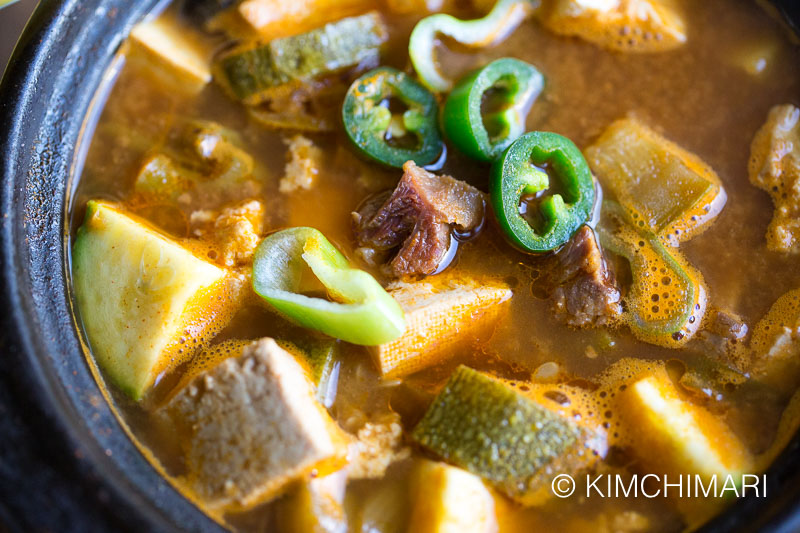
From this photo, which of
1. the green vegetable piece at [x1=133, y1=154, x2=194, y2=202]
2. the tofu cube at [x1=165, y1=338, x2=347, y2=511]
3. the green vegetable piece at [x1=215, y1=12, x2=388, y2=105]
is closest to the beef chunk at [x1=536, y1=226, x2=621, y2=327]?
the tofu cube at [x1=165, y1=338, x2=347, y2=511]

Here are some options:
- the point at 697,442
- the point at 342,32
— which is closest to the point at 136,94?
the point at 342,32

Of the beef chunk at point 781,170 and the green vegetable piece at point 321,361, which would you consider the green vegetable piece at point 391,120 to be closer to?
the green vegetable piece at point 321,361

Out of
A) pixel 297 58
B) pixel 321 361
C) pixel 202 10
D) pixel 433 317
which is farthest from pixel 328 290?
pixel 202 10

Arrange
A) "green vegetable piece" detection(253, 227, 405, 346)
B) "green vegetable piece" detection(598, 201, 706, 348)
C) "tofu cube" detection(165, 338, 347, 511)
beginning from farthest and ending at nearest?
1. "green vegetable piece" detection(598, 201, 706, 348)
2. "green vegetable piece" detection(253, 227, 405, 346)
3. "tofu cube" detection(165, 338, 347, 511)

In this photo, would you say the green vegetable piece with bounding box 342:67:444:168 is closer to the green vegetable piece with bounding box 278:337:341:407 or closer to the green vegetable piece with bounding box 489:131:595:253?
→ the green vegetable piece with bounding box 489:131:595:253

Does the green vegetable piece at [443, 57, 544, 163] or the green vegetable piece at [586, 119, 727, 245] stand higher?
the green vegetable piece at [443, 57, 544, 163]

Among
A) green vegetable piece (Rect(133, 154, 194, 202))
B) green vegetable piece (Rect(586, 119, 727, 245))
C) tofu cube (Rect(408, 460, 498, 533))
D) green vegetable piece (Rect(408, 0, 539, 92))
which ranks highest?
green vegetable piece (Rect(408, 0, 539, 92))
